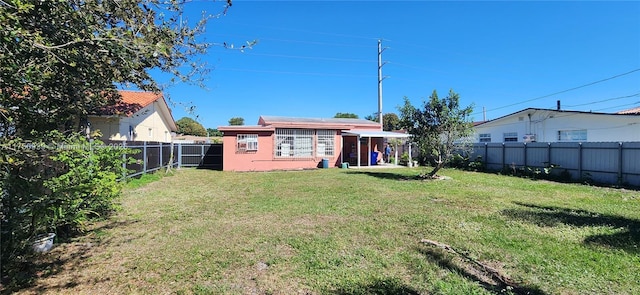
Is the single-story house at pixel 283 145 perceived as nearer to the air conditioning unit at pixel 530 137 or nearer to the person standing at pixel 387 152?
the person standing at pixel 387 152

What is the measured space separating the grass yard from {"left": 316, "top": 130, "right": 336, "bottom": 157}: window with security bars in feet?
39.0

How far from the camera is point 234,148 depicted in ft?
60.7

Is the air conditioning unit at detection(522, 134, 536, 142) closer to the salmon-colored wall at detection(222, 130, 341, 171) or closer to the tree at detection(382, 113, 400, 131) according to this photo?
the salmon-colored wall at detection(222, 130, 341, 171)

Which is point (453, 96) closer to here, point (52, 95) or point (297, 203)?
point (297, 203)

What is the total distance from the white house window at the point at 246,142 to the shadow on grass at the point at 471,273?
15.2 meters

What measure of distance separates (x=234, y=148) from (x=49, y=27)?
15856 mm

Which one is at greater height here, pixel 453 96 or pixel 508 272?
pixel 453 96

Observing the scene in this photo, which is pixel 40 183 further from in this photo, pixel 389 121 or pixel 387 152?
pixel 389 121

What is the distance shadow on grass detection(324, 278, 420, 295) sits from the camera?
3.31 metres

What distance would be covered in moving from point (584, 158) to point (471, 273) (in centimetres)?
1313

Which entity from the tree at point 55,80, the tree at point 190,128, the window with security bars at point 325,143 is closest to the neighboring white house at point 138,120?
the tree at point 55,80

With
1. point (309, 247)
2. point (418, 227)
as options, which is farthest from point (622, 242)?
point (309, 247)

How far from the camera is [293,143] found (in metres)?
19.6

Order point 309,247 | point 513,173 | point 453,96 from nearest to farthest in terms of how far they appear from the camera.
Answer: point 309,247 < point 453,96 < point 513,173
